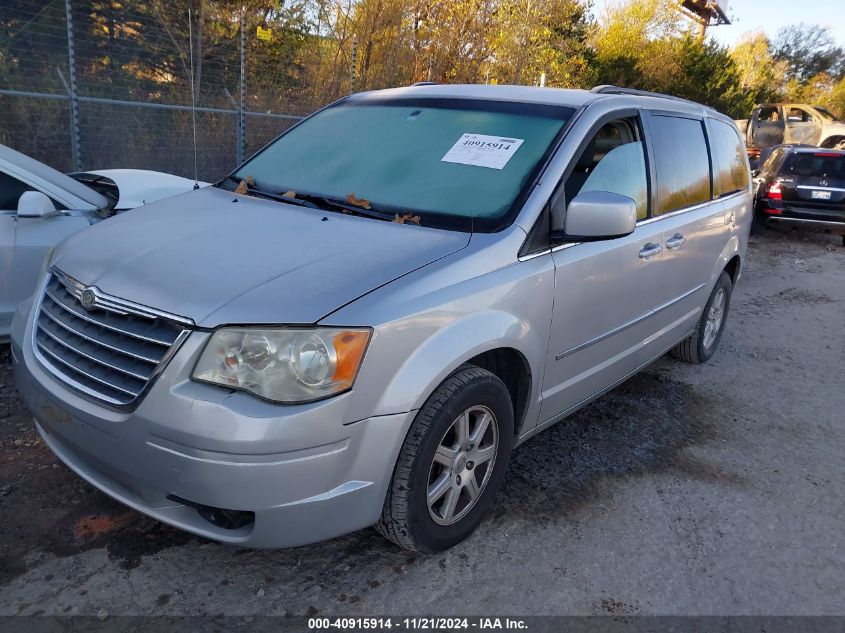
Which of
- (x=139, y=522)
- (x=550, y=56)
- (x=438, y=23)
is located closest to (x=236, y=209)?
(x=139, y=522)

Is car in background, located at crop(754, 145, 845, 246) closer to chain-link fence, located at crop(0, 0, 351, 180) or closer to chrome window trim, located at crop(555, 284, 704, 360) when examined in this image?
chain-link fence, located at crop(0, 0, 351, 180)

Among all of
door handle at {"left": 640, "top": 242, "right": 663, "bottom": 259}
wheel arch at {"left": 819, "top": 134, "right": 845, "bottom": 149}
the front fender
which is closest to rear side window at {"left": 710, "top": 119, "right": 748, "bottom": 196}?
door handle at {"left": 640, "top": 242, "right": 663, "bottom": 259}

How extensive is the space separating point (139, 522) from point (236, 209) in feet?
4.53

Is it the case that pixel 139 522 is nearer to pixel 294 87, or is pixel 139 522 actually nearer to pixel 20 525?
pixel 20 525

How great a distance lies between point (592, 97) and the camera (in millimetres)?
3629

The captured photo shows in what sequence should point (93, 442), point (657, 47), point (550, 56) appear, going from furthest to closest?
point (657, 47)
point (550, 56)
point (93, 442)

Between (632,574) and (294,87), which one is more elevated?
(294,87)

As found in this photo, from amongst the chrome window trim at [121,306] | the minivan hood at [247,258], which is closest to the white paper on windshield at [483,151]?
the minivan hood at [247,258]

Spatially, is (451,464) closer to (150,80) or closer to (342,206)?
(342,206)

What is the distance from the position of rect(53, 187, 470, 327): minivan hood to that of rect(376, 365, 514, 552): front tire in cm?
51

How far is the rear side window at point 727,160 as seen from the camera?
499 cm

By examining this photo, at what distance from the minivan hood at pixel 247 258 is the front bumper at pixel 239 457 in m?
0.22

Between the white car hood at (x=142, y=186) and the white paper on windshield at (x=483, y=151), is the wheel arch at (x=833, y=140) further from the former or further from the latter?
the white paper on windshield at (x=483, y=151)

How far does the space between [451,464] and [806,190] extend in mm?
11418
